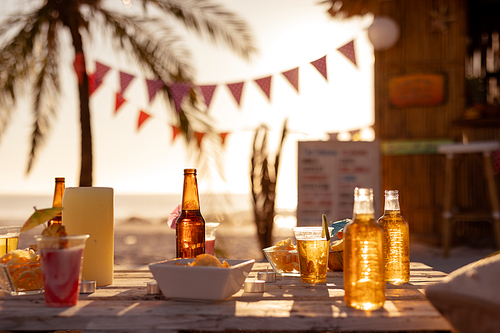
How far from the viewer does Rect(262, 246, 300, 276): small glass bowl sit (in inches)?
63.5

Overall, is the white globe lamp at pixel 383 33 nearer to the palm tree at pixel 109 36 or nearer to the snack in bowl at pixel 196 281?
the palm tree at pixel 109 36

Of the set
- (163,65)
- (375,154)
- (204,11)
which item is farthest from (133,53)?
(375,154)

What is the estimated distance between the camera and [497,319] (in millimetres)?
907

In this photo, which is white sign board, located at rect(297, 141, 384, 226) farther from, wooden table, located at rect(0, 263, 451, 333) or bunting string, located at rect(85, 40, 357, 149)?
wooden table, located at rect(0, 263, 451, 333)

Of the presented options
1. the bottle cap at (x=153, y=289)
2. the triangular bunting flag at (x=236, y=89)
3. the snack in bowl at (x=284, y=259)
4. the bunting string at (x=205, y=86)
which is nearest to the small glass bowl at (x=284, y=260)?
the snack in bowl at (x=284, y=259)

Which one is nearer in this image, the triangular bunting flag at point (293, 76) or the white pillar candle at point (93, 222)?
→ the white pillar candle at point (93, 222)

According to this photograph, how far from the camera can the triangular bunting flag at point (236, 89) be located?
16.1ft

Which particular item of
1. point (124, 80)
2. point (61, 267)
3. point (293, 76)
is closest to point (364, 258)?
point (61, 267)

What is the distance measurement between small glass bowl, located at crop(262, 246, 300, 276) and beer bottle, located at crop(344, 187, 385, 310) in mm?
538

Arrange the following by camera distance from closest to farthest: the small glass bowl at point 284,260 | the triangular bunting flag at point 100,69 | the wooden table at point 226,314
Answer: the wooden table at point 226,314, the small glass bowl at point 284,260, the triangular bunting flag at point 100,69

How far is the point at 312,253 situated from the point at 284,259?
0.22 metres

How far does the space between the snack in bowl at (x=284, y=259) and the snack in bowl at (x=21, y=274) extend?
2.43 ft

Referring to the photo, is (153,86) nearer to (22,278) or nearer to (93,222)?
(93,222)

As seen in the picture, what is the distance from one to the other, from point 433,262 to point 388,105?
105 inches
